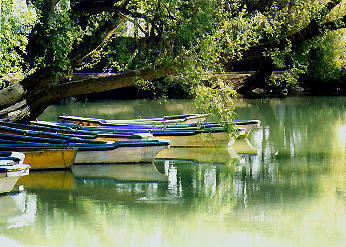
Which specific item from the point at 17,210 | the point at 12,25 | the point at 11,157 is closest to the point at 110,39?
the point at 12,25

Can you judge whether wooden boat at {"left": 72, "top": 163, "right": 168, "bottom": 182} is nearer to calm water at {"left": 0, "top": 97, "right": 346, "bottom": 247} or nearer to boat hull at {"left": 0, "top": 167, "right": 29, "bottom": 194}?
calm water at {"left": 0, "top": 97, "right": 346, "bottom": 247}

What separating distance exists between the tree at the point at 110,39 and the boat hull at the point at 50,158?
5.73ft

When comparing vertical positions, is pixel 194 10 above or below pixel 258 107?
above

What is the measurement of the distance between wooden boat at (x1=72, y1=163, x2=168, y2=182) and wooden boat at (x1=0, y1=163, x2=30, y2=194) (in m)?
2.40

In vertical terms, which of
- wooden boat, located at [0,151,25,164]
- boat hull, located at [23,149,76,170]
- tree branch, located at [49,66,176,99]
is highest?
tree branch, located at [49,66,176,99]

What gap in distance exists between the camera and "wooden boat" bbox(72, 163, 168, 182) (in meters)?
13.0

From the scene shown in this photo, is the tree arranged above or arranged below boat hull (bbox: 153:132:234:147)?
above

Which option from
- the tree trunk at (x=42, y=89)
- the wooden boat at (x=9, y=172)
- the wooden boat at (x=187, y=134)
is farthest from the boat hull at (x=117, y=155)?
the wooden boat at (x=9, y=172)

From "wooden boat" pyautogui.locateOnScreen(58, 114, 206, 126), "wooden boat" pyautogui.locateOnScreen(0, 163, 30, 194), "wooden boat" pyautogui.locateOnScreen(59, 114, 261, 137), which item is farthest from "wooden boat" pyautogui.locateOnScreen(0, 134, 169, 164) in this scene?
"wooden boat" pyautogui.locateOnScreen(58, 114, 206, 126)

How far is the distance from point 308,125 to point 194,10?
8.28m

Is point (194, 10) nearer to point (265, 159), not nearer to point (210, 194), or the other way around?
point (265, 159)

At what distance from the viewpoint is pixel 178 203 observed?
10914 mm

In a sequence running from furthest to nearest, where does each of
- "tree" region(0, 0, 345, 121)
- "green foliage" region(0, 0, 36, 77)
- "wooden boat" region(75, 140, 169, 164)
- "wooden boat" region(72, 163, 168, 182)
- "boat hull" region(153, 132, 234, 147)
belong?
"boat hull" region(153, 132, 234, 147)
"tree" region(0, 0, 345, 121)
"wooden boat" region(75, 140, 169, 164)
"green foliage" region(0, 0, 36, 77)
"wooden boat" region(72, 163, 168, 182)

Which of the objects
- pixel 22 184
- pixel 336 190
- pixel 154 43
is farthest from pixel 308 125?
pixel 22 184
